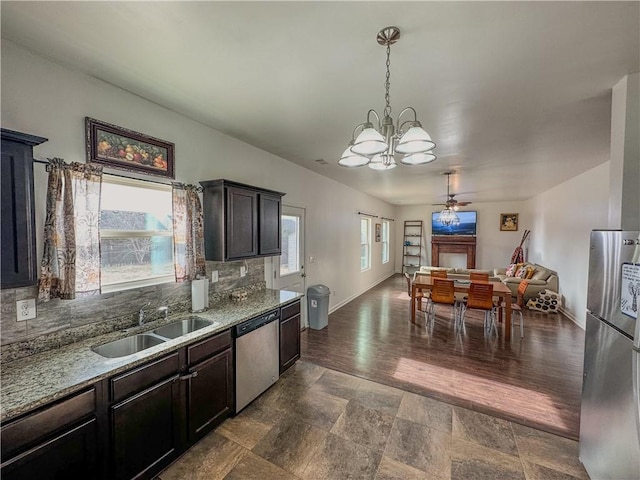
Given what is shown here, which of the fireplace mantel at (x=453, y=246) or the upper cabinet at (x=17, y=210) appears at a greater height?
the upper cabinet at (x=17, y=210)

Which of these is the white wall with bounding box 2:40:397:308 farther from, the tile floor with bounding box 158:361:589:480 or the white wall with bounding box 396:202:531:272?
the white wall with bounding box 396:202:531:272

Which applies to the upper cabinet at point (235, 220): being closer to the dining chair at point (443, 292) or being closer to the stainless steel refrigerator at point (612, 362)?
the stainless steel refrigerator at point (612, 362)

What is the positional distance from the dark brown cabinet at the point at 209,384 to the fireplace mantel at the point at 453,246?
8709mm

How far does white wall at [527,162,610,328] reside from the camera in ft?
14.0

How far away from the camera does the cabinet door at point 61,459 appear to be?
4.01 feet

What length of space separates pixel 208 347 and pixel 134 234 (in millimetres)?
1129

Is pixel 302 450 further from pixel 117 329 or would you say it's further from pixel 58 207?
pixel 58 207

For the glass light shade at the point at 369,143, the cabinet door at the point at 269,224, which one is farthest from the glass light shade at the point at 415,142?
the cabinet door at the point at 269,224

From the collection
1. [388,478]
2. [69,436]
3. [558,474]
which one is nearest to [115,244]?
[69,436]

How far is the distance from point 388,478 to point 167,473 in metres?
1.52

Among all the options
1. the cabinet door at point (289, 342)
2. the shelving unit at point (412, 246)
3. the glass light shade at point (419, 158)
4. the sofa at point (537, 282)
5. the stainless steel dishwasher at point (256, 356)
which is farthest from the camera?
the shelving unit at point (412, 246)

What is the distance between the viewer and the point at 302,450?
207 cm

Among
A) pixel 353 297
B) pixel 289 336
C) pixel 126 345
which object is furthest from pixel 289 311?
pixel 353 297

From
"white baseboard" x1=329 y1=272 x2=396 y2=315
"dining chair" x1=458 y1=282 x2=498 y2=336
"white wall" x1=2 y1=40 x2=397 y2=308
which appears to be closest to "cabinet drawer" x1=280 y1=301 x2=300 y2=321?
"white wall" x1=2 y1=40 x2=397 y2=308
